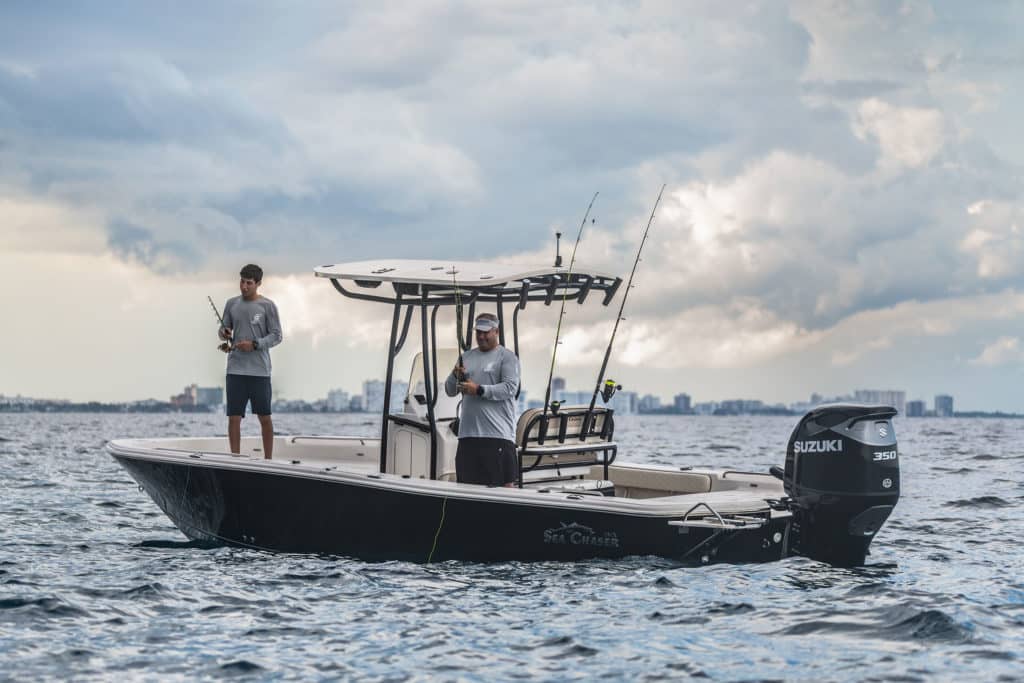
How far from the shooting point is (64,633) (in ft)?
22.9

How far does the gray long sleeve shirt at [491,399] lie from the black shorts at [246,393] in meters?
1.99

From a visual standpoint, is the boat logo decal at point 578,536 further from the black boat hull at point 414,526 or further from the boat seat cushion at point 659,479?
the boat seat cushion at point 659,479

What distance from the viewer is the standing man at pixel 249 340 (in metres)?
9.80

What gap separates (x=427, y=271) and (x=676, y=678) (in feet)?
14.6

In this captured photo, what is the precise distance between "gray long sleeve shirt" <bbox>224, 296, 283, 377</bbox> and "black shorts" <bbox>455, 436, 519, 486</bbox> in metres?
2.12

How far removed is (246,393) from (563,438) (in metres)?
2.72

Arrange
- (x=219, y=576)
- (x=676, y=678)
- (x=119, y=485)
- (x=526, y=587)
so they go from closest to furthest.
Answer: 1. (x=676, y=678)
2. (x=526, y=587)
3. (x=219, y=576)
4. (x=119, y=485)

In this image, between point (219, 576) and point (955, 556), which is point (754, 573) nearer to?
point (955, 556)

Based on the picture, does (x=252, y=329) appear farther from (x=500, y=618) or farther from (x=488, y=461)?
(x=500, y=618)

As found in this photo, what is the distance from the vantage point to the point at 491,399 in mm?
8609

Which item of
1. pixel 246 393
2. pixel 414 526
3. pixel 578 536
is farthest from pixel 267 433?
pixel 578 536

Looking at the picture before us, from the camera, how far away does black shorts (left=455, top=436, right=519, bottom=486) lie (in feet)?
28.6

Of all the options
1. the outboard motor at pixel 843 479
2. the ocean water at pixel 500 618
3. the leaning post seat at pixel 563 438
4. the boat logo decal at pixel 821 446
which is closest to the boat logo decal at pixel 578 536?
the ocean water at pixel 500 618

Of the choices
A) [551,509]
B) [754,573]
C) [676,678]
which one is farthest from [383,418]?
[676,678]
